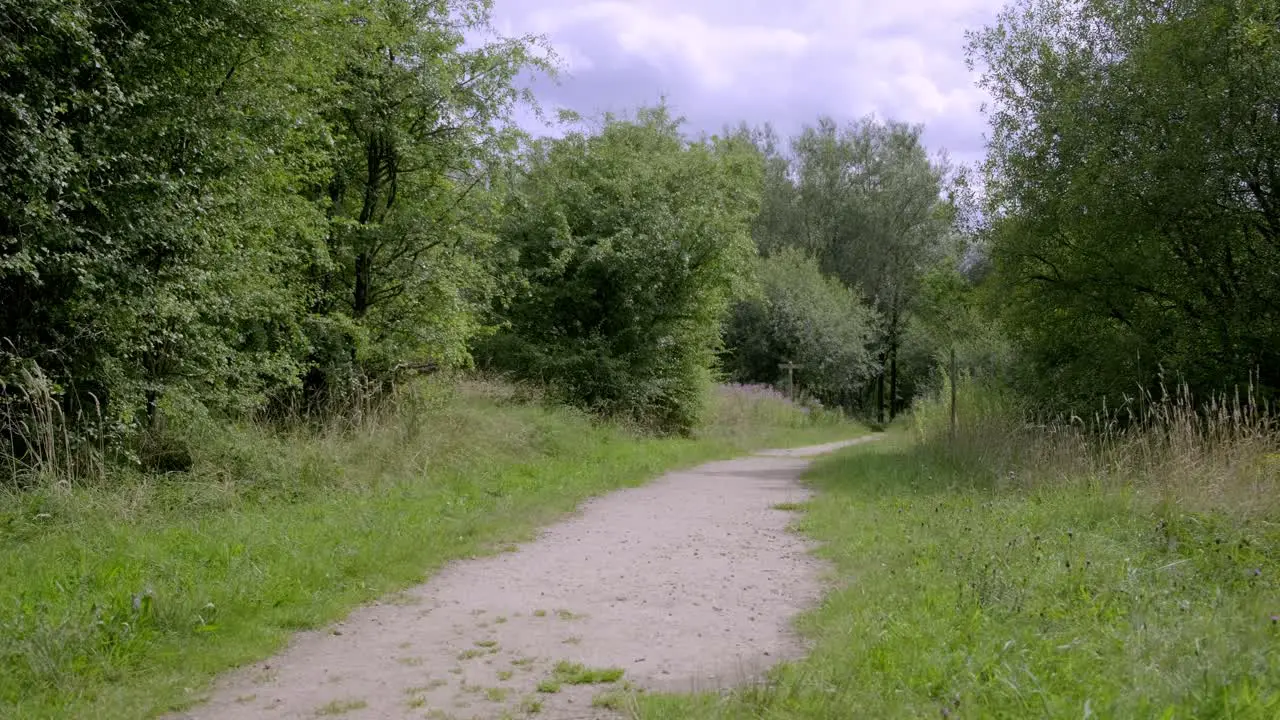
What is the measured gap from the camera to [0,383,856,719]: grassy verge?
4.63 m

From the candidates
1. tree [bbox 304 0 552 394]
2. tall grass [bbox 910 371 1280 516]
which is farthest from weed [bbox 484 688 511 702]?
tree [bbox 304 0 552 394]

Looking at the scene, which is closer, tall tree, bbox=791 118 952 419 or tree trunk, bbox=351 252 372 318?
tree trunk, bbox=351 252 372 318

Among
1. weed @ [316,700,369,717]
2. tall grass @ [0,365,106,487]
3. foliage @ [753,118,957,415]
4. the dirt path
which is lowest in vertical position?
the dirt path

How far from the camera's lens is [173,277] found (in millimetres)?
9578

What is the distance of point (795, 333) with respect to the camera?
40.3m

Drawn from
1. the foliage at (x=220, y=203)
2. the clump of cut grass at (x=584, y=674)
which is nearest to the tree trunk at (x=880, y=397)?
the foliage at (x=220, y=203)

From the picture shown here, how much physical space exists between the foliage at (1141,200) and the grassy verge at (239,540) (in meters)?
8.48

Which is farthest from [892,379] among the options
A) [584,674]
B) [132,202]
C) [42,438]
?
[584,674]

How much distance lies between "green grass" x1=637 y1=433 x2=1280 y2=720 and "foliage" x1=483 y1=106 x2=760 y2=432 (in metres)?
12.4

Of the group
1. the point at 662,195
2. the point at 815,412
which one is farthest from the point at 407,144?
the point at 815,412

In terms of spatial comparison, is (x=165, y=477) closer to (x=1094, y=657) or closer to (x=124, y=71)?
(x=124, y=71)

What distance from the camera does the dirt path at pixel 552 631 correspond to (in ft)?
14.4

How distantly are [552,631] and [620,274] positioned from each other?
16505 millimetres

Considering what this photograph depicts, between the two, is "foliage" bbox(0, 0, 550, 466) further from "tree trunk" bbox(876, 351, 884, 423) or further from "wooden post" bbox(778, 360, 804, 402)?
"tree trunk" bbox(876, 351, 884, 423)
